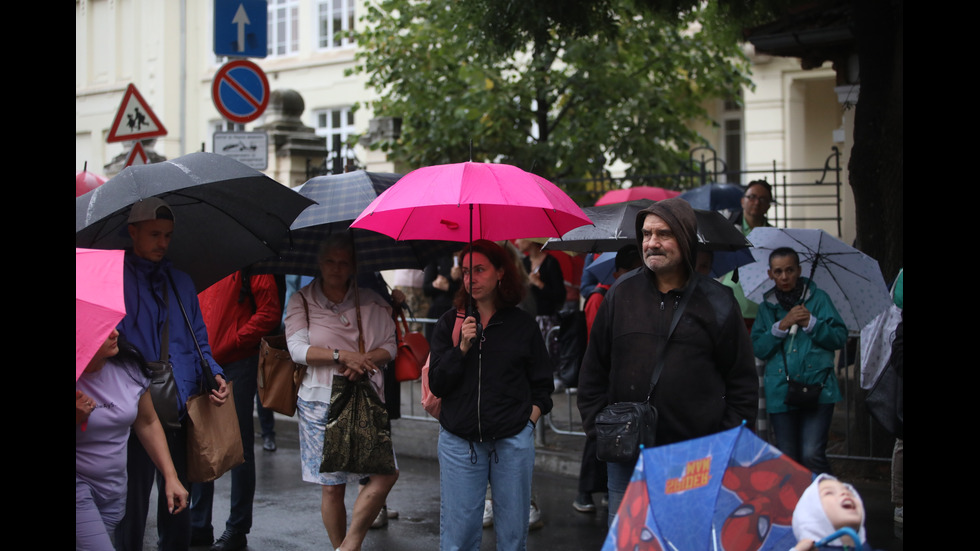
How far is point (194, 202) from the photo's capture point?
5.94 meters

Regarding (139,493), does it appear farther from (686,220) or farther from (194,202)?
(686,220)

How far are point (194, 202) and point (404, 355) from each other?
1464 mm

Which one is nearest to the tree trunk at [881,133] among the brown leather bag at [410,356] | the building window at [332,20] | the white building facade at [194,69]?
the brown leather bag at [410,356]

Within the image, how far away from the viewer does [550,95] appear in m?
14.5

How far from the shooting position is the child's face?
3158 mm

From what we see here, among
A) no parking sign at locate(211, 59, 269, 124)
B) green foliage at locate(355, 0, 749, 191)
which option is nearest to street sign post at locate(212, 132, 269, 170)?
no parking sign at locate(211, 59, 269, 124)

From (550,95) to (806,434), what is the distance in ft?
28.5

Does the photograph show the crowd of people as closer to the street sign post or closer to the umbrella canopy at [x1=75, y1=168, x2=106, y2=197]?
the umbrella canopy at [x1=75, y1=168, x2=106, y2=197]

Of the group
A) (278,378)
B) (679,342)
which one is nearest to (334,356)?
(278,378)

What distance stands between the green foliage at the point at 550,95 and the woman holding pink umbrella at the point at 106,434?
9.44 metres

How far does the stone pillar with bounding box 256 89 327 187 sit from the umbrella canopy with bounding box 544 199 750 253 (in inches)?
382

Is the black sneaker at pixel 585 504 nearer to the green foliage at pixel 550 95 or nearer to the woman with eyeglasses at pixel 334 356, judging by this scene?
the woman with eyeglasses at pixel 334 356

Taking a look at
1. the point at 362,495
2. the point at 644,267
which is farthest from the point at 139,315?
the point at 644,267
